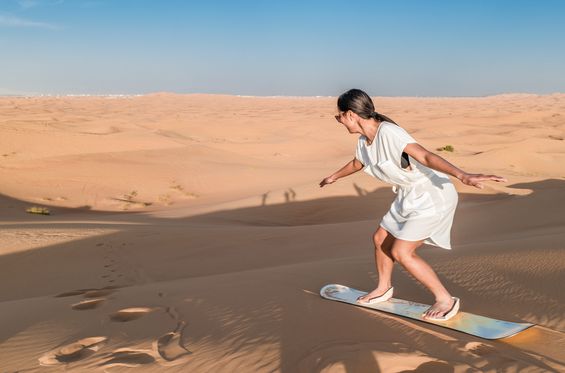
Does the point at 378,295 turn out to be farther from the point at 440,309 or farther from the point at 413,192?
the point at 413,192

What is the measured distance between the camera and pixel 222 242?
6.80 m

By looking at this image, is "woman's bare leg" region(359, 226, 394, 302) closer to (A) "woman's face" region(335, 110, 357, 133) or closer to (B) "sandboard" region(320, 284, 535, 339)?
(B) "sandboard" region(320, 284, 535, 339)

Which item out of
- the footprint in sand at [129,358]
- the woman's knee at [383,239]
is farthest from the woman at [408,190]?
the footprint in sand at [129,358]

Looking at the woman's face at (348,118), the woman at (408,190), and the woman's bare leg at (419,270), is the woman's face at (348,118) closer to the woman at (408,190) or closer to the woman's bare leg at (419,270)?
the woman at (408,190)

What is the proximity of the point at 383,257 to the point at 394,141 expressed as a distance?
86cm

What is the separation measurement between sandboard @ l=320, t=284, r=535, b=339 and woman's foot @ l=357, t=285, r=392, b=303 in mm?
34

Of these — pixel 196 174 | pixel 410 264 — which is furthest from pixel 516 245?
pixel 196 174

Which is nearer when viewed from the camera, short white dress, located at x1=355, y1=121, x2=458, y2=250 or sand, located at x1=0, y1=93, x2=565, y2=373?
sand, located at x1=0, y1=93, x2=565, y2=373

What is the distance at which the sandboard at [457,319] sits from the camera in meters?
2.86

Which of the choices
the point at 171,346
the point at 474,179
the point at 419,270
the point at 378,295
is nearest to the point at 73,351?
the point at 171,346

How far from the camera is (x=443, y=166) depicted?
289 centimetres

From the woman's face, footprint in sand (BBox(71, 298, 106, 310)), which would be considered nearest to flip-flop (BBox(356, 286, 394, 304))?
the woman's face

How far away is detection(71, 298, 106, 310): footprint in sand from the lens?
13.0ft

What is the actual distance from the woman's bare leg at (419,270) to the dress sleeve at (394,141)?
50 centimetres
